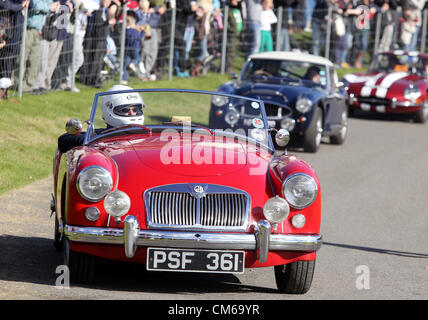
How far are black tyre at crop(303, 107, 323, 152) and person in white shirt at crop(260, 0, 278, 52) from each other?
8.15m

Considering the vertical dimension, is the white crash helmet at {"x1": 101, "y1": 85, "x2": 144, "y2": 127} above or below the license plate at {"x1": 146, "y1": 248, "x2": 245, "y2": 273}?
above

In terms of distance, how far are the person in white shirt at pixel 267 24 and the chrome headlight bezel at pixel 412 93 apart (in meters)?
4.72

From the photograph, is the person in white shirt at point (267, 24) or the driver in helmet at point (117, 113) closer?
the driver in helmet at point (117, 113)

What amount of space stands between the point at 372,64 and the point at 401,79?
1.26 m

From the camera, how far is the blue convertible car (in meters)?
14.6

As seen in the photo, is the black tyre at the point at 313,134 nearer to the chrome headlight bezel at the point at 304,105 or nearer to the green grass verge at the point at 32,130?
the chrome headlight bezel at the point at 304,105

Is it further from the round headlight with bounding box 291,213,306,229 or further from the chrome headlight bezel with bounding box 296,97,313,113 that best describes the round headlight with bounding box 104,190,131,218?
the chrome headlight bezel with bounding box 296,97,313,113

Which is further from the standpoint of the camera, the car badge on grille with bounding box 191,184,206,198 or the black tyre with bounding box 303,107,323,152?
the black tyre with bounding box 303,107,323,152

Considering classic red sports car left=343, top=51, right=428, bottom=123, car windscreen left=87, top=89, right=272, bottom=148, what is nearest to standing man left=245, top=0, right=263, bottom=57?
classic red sports car left=343, top=51, right=428, bottom=123

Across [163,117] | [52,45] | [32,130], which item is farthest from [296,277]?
[52,45]

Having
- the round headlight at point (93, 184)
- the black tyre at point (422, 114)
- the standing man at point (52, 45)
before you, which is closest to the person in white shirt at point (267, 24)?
the black tyre at point (422, 114)

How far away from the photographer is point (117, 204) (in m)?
6.23

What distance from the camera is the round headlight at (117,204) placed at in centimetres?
623

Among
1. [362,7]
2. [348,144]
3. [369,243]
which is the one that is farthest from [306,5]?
[369,243]
